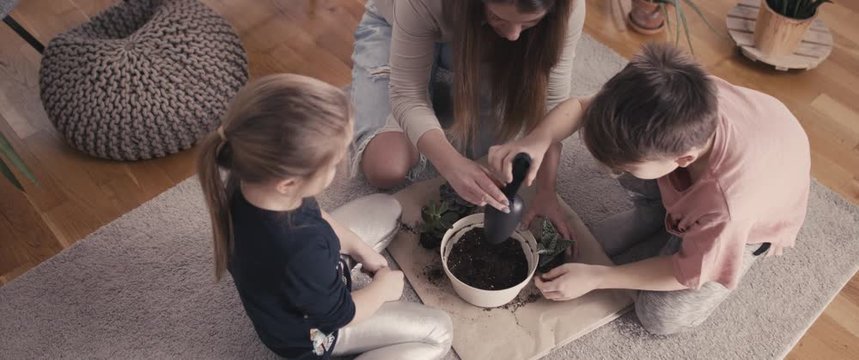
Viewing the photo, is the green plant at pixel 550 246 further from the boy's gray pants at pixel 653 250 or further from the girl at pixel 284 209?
the girl at pixel 284 209

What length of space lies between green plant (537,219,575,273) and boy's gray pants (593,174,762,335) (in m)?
0.13

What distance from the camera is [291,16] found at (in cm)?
201

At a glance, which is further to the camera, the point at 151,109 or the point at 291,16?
the point at 291,16

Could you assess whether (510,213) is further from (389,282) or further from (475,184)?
(389,282)

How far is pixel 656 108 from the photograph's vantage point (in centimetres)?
101

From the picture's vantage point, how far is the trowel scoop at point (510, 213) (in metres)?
1.17

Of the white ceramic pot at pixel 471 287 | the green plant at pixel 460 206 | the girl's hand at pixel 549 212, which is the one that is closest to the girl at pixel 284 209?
the white ceramic pot at pixel 471 287

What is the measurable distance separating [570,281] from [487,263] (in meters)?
0.15

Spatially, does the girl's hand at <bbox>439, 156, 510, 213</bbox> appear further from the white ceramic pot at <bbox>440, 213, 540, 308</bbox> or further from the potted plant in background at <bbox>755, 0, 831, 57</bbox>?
the potted plant in background at <bbox>755, 0, 831, 57</bbox>

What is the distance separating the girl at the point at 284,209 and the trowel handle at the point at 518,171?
10.4 inches

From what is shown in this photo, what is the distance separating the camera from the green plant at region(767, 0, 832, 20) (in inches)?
71.1

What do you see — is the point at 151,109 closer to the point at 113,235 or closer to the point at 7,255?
the point at 113,235

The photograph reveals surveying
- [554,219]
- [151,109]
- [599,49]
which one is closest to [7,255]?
[151,109]

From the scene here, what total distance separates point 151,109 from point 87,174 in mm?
230
